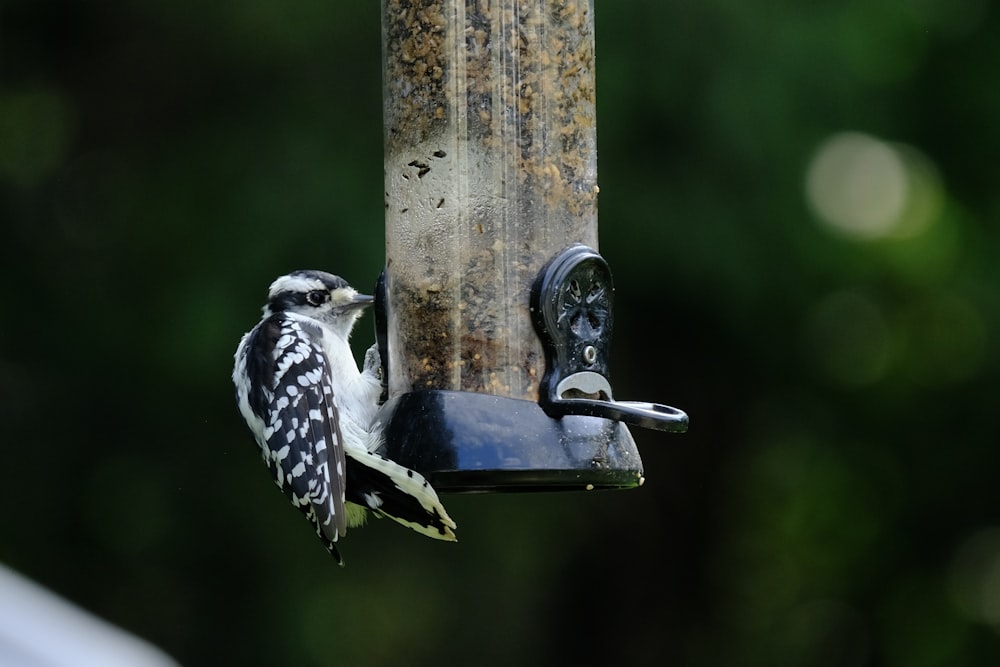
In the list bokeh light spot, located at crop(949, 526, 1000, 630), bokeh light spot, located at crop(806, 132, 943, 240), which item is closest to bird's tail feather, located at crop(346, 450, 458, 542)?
bokeh light spot, located at crop(806, 132, 943, 240)

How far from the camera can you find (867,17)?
8.79 m

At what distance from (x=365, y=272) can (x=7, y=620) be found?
5.36 m

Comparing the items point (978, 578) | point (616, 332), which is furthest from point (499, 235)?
point (978, 578)

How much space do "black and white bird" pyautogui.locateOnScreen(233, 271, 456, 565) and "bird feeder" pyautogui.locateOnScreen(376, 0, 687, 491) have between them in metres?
0.15

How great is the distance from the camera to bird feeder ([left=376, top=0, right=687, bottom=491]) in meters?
5.47

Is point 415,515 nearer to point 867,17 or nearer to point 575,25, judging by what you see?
point 575,25

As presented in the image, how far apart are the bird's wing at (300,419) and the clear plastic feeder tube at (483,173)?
0.30 meters

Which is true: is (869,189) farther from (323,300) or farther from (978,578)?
(323,300)

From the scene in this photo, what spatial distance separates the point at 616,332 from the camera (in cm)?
948

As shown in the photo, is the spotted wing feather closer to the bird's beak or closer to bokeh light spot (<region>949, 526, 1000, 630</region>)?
the bird's beak

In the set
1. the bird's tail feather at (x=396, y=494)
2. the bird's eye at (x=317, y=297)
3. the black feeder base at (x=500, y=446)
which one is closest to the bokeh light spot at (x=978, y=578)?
the bird's eye at (x=317, y=297)

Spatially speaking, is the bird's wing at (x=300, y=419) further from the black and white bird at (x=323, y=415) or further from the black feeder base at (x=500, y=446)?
the black feeder base at (x=500, y=446)

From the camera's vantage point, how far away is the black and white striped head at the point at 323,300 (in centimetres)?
645

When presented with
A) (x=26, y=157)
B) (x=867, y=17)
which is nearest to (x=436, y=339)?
(x=867, y=17)
